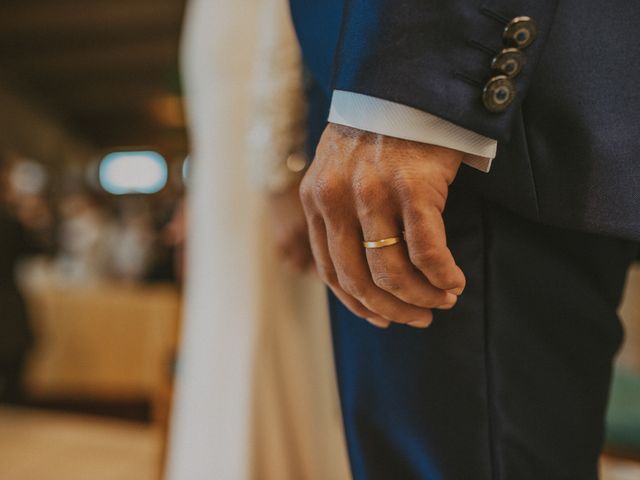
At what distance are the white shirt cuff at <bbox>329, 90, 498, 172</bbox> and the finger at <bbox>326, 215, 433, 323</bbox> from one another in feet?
0.22

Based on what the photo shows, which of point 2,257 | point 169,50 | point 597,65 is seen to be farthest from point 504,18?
point 169,50

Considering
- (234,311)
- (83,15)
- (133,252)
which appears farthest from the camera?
(83,15)

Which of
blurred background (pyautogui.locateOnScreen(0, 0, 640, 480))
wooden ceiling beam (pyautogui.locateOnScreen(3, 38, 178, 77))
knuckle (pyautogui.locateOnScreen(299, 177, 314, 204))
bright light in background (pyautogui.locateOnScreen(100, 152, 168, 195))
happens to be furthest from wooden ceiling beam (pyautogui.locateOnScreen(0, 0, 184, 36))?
knuckle (pyautogui.locateOnScreen(299, 177, 314, 204))

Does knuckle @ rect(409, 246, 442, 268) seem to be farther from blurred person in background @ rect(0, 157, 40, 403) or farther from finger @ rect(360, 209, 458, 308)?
blurred person in background @ rect(0, 157, 40, 403)

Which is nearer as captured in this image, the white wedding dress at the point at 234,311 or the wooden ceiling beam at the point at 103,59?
the white wedding dress at the point at 234,311

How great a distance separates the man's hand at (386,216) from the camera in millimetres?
390

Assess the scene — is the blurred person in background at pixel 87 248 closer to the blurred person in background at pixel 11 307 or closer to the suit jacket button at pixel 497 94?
the blurred person in background at pixel 11 307

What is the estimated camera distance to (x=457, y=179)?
17.5 inches

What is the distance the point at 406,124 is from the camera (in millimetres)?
395

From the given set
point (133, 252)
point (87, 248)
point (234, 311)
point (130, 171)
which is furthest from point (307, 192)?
point (130, 171)

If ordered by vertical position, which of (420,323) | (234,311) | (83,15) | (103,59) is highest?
(83,15)

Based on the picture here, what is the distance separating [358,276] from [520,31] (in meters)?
0.19

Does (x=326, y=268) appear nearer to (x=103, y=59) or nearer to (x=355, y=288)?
(x=355, y=288)

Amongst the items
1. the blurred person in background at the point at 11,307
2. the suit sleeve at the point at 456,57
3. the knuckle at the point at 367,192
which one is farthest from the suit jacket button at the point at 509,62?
the blurred person in background at the point at 11,307
